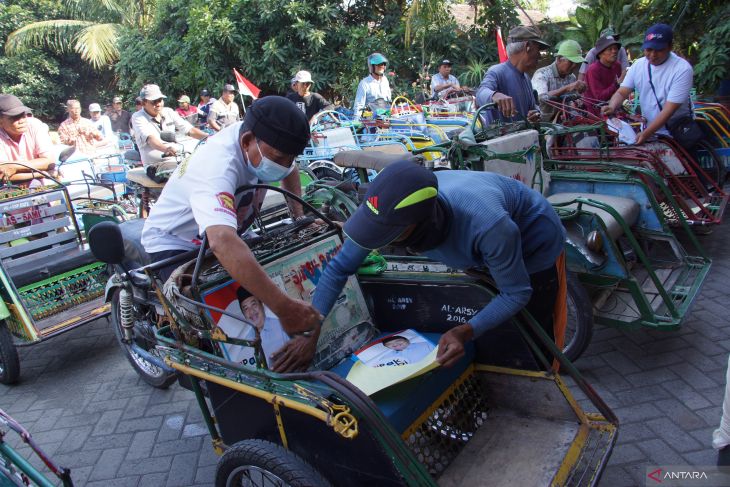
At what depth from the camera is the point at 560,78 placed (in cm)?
595

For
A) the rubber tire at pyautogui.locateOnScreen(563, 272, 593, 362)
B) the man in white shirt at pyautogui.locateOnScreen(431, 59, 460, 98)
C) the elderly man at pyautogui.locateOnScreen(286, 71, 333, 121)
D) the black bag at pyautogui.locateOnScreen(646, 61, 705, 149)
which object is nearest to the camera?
the rubber tire at pyautogui.locateOnScreen(563, 272, 593, 362)

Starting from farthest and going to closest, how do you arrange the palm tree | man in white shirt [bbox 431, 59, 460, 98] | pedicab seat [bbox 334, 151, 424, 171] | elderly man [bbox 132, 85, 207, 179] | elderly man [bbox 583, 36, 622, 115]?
the palm tree → man in white shirt [bbox 431, 59, 460, 98] → elderly man [bbox 132, 85, 207, 179] → elderly man [bbox 583, 36, 622, 115] → pedicab seat [bbox 334, 151, 424, 171]

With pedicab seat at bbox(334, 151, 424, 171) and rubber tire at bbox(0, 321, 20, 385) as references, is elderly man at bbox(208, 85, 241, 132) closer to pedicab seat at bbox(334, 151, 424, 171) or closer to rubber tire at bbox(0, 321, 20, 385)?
pedicab seat at bbox(334, 151, 424, 171)

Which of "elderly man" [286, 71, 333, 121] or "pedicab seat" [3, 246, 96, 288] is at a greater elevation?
"elderly man" [286, 71, 333, 121]

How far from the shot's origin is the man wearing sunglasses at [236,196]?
2088 mm

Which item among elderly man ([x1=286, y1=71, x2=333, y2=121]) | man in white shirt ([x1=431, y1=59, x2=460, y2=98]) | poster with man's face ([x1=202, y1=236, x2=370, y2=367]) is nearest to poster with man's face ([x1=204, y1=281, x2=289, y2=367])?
poster with man's face ([x1=202, y1=236, x2=370, y2=367])

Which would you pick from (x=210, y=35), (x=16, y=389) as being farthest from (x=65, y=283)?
(x=210, y=35)

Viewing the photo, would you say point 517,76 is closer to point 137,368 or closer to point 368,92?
point 137,368

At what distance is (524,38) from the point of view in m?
4.41

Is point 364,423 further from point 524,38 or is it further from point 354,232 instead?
point 524,38

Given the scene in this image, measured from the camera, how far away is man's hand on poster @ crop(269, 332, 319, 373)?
7.07 ft

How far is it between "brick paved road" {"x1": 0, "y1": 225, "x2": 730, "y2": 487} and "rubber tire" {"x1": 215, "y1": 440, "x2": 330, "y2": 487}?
1115mm

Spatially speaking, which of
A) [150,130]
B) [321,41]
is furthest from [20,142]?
[321,41]

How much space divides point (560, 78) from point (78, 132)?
9981 millimetres
